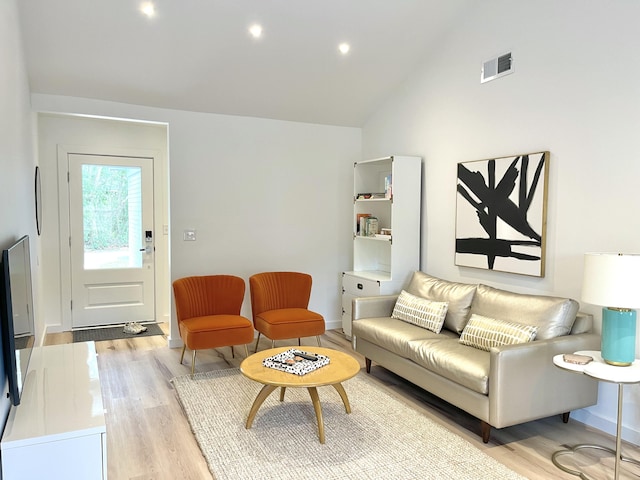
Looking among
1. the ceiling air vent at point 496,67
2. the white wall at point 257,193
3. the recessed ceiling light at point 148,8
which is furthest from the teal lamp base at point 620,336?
the recessed ceiling light at point 148,8

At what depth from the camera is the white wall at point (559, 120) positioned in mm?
2881

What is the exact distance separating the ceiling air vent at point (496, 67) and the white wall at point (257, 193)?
1.99 metres

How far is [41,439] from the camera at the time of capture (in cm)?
173

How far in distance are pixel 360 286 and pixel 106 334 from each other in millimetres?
2929

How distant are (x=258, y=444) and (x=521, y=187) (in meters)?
2.61

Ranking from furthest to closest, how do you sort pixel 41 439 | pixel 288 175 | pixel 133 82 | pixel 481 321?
pixel 288 175, pixel 133 82, pixel 481 321, pixel 41 439

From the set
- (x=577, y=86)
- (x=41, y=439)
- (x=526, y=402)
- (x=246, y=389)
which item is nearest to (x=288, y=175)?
(x=246, y=389)

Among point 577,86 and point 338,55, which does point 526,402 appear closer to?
point 577,86

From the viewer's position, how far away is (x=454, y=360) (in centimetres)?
304

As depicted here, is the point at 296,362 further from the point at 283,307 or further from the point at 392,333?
the point at 283,307

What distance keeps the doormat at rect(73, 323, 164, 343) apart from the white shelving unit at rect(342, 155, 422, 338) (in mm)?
2246

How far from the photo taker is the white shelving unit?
14.9 ft

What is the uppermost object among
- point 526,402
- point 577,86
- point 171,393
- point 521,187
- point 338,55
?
point 338,55

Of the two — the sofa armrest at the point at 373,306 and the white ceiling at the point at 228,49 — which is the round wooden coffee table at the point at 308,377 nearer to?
the sofa armrest at the point at 373,306
